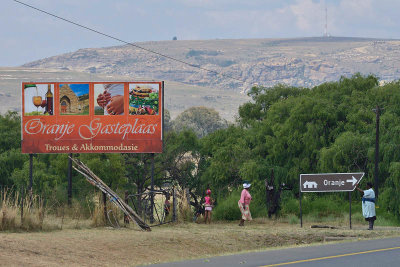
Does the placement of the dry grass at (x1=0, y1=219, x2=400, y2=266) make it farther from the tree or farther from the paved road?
the tree

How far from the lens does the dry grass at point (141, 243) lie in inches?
674

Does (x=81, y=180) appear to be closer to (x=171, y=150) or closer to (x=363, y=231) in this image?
(x=171, y=150)

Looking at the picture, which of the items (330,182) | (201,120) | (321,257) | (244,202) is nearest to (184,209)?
(244,202)

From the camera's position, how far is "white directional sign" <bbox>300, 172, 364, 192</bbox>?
2550 centimetres

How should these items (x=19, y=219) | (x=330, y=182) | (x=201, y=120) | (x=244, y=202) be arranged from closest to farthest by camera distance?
(x=19, y=219) → (x=330, y=182) → (x=244, y=202) → (x=201, y=120)

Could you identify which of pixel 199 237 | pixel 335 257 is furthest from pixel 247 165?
pixel 335 257

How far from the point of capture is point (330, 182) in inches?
1013

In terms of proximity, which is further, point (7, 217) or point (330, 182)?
point (330, 182)

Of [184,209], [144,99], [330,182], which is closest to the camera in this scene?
[330,182]

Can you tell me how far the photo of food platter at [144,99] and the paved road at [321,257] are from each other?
11.6 meters

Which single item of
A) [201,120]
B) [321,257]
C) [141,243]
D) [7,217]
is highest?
[201,120]

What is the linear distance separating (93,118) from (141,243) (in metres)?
10.9

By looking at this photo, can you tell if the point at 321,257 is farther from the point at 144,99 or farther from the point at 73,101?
the point at 73,101

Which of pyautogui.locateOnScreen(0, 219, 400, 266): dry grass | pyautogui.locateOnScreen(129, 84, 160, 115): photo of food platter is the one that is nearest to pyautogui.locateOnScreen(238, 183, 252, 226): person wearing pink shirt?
pyautogui.locateOnScreen(0, 219, 400, 266): dry grass
